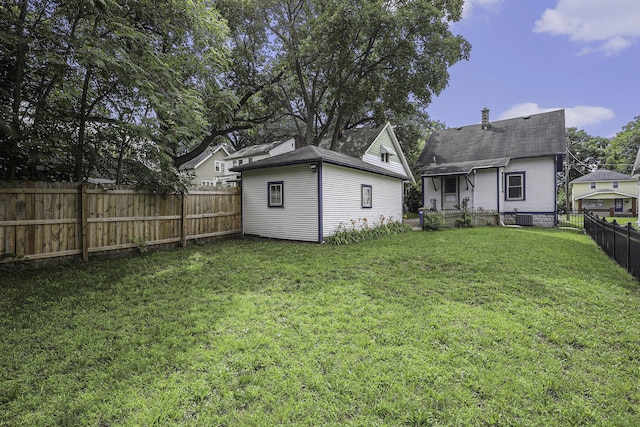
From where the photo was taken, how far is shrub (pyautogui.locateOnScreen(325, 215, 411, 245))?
399 inches

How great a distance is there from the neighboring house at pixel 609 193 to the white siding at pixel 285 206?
35.8 metres

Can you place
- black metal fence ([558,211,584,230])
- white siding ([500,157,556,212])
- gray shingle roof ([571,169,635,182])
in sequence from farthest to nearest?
1. gray shingle roof ([571,169,635,182])
2. white siding ([500,157,556,212])
3. black metal fence ([558,211,584,230])

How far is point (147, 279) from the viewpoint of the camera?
18.8 feet

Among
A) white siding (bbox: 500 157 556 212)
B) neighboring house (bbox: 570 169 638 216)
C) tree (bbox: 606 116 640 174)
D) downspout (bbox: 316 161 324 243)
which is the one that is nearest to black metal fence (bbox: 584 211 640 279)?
downspout (bbox: 316 161 324 243)

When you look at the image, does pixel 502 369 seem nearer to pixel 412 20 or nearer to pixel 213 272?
pixel 213 272

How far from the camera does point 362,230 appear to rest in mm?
11750

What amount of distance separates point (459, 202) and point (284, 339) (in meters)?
17.1

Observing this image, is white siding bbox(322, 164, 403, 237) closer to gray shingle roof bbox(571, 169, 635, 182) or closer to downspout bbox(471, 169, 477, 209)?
downspout bbox(471, 169, 477, 209)

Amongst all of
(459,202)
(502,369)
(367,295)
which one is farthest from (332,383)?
(459,202)

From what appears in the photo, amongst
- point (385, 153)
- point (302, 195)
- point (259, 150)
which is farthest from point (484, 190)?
point (259, 150)

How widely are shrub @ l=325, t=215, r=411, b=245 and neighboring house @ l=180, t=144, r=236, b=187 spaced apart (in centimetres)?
2056

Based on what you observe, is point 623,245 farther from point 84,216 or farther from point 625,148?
point 625,148

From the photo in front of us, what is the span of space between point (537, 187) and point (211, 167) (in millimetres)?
28151

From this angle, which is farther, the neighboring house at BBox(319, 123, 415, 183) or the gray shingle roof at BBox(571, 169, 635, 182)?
the gray shingle roof at BBox(571, 169, 635, 182)
